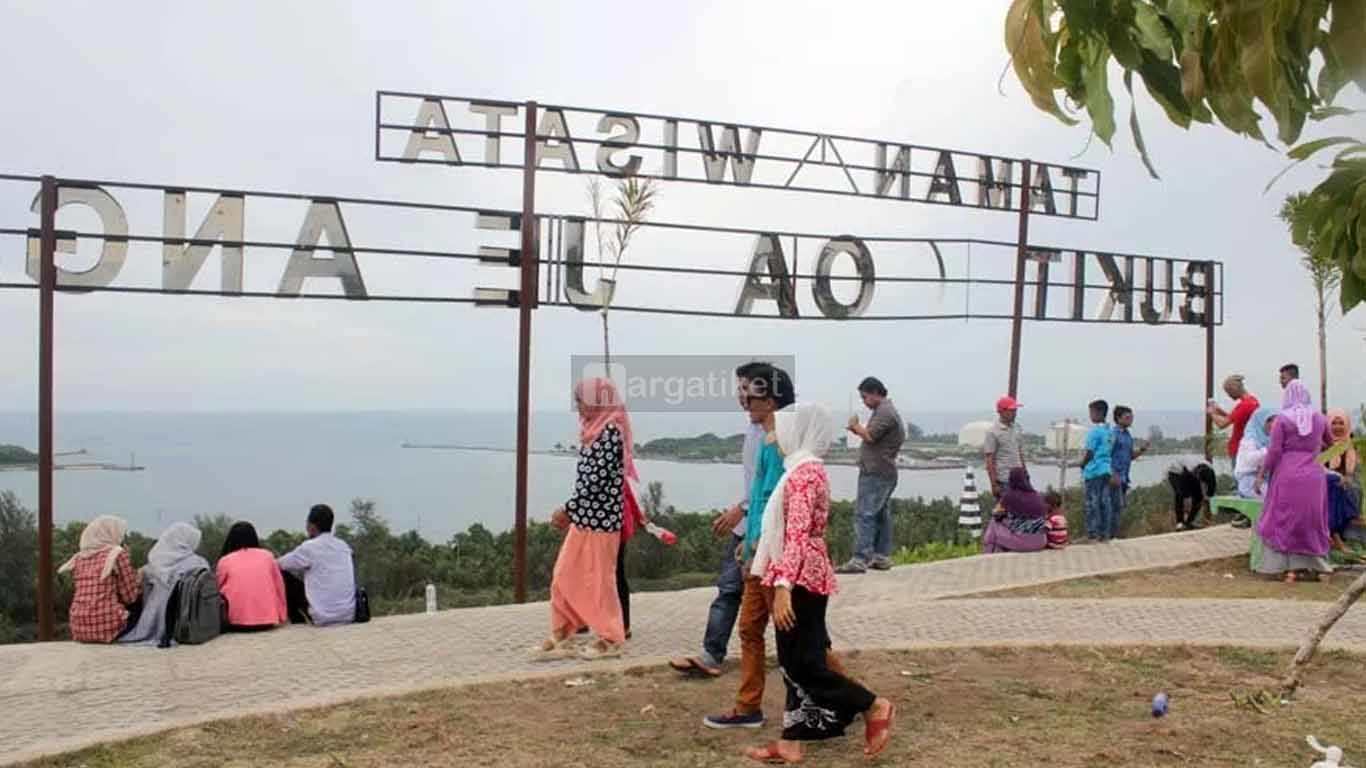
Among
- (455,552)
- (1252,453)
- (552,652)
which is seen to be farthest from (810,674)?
(455,552)

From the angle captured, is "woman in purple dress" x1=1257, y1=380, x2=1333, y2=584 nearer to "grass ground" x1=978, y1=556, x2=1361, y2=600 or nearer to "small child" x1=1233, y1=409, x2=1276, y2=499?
"grass ground" x1=978, y1=556, x2=1361, y2=600

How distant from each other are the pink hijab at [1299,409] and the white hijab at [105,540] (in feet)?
29.1

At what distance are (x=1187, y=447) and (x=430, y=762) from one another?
498 inches

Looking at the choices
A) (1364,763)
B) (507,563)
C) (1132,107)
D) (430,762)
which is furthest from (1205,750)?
(507,563)

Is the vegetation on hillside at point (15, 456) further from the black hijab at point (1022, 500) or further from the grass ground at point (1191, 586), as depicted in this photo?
the black hijab at point (1022, 500)

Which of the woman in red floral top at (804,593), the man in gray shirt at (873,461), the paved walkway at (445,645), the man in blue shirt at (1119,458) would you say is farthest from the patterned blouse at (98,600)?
the man in blue shirt at (1119,458)

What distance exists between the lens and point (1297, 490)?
9.65 m

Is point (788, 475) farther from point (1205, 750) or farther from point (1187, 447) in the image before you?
point (1187, 447)

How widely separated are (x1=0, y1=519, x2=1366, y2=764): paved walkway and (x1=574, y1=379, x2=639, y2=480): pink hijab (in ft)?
4.18

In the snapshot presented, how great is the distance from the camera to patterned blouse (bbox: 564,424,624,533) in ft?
22.1

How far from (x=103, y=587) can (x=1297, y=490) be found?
898cm

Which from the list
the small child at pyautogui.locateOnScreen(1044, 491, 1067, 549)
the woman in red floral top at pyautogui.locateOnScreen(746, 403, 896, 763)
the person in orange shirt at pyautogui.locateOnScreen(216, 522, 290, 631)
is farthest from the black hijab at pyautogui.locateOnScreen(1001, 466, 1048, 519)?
the person in orange shirt at pyautogui.locateOnScreen(216, 522, 290, 631)

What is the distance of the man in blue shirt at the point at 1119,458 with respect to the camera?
12.4 meters

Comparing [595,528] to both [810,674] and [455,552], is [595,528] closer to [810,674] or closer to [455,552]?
[810,674]
